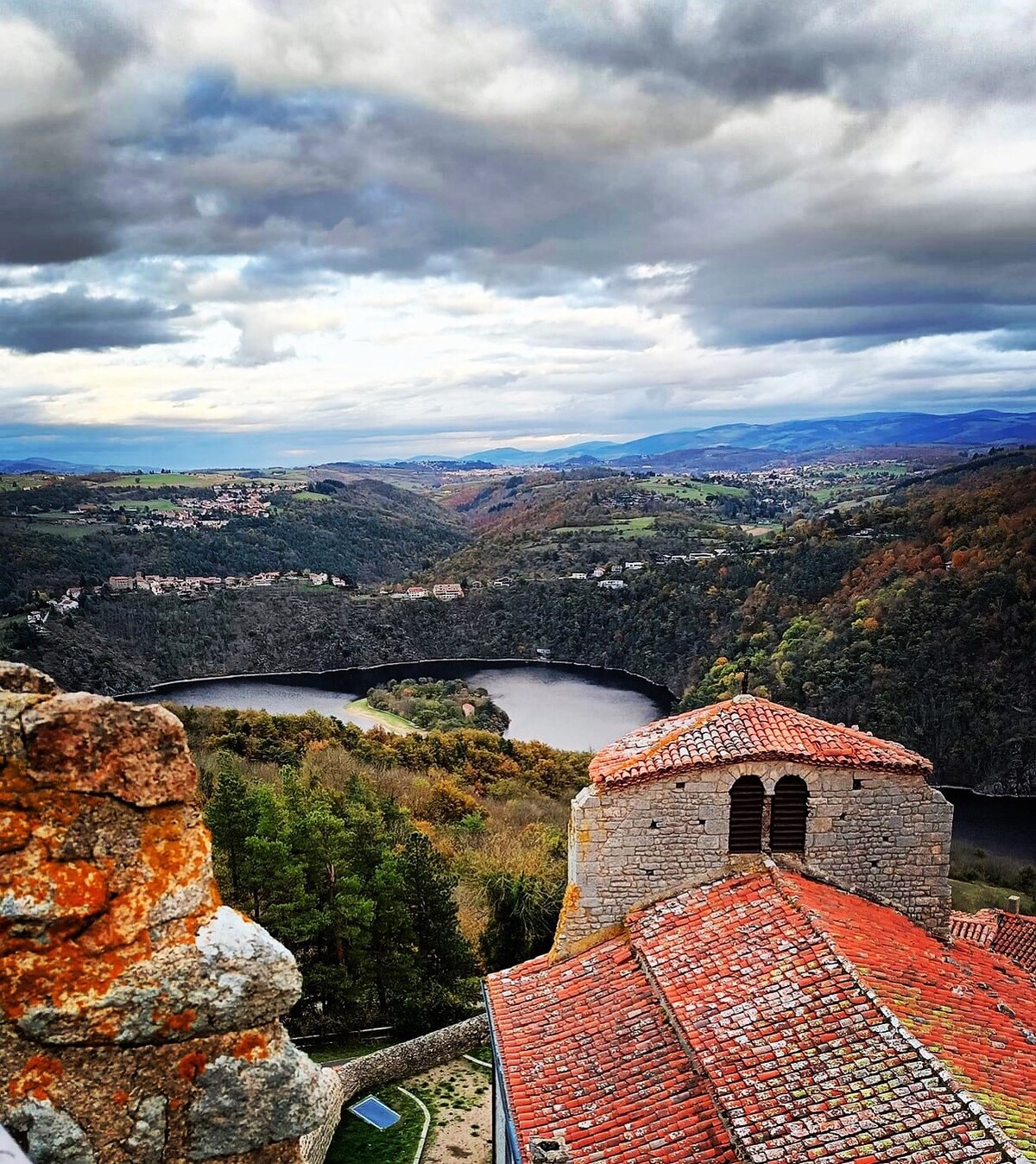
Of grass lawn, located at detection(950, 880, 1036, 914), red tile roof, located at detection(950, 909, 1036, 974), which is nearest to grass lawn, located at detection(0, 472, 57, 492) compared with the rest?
grass lawn, located at detection(950, 880, 1036, 914)

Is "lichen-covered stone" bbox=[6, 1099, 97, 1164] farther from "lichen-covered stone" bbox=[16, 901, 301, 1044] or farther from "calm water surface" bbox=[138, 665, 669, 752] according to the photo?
"calm water surface" bbox=[138, 665, 669, 752]

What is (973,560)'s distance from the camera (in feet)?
230

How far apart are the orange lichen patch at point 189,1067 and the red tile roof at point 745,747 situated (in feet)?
25.9

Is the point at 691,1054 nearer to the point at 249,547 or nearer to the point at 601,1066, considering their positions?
the point at 601,1066

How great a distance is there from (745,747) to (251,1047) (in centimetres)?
851

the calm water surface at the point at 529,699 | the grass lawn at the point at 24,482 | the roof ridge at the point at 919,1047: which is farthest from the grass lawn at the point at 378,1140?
the grass lawn at the point at 24,482

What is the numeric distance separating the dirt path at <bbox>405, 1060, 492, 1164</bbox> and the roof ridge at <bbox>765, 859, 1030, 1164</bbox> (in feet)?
21.7

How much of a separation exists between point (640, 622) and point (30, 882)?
95824mm

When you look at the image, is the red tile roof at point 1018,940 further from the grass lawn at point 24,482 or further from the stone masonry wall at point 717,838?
the grass lawn at point 24,482

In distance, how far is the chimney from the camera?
756 cm

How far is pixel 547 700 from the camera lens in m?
84.4

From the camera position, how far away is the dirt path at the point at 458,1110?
12.9m

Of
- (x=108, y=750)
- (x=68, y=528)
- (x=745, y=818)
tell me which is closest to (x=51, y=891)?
(x=108, y=750)

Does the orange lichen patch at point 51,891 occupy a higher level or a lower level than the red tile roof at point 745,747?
higher
